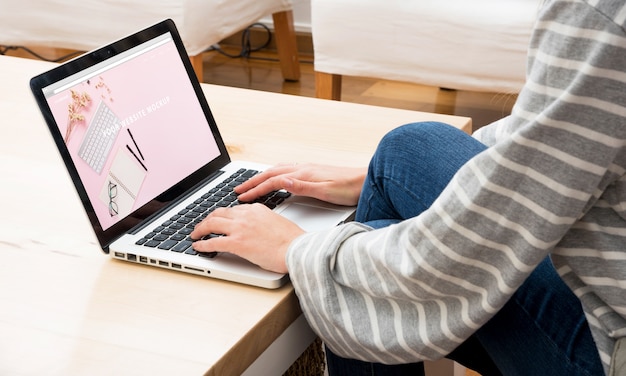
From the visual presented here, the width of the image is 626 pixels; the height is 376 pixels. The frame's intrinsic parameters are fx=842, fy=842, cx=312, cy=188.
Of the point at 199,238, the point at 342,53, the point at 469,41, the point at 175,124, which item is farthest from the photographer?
the point at 342,53

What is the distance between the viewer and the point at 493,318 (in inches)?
27.8

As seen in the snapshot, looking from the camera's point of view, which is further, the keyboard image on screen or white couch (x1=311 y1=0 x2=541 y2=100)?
white couch (x1=311 y1=0 x2=541 y2=100)

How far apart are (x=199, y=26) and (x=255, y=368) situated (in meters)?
1.73

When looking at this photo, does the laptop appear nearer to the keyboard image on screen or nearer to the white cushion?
the keyboard image on screen

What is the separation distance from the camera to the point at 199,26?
228 cm

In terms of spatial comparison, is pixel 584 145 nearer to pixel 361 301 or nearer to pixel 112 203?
pixel 361 301

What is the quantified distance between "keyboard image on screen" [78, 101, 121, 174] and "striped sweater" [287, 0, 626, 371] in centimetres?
23

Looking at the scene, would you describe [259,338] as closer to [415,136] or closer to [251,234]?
[251,234]

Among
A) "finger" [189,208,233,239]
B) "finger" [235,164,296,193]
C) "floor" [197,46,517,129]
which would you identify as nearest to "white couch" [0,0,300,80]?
"floor" [197,46,517,129]

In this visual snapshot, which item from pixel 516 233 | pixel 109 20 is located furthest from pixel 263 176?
pixel 109 20

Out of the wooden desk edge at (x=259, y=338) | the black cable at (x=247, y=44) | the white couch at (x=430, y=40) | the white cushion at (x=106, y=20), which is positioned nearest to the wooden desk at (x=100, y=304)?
the wooden desk edge at (x=259, y=338)

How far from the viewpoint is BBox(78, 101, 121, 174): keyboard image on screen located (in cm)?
79

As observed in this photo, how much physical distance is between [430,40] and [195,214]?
1.34m

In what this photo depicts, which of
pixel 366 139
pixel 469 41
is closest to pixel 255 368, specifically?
pixel 366 139
